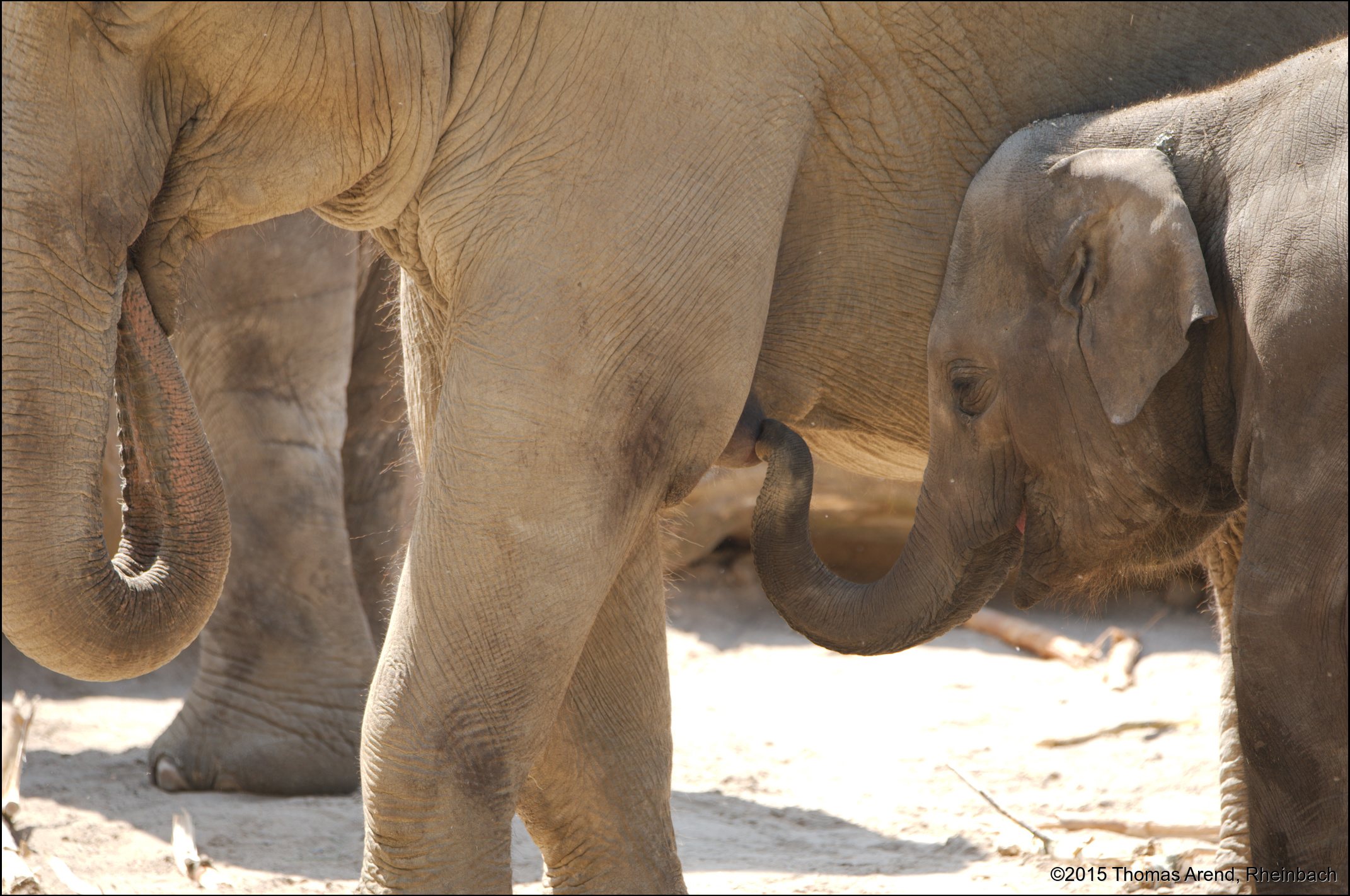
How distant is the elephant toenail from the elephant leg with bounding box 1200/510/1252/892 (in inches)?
96.2

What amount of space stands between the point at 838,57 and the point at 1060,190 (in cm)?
40

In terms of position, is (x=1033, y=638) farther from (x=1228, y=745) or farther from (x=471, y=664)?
(x=471, y=664)

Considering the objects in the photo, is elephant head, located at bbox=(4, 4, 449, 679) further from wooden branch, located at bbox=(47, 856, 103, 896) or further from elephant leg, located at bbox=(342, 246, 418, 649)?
elephant leg, located at bbox=(342, 246, 418, 649)

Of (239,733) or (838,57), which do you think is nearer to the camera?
(838,57)

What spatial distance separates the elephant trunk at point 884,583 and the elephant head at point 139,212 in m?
0.82

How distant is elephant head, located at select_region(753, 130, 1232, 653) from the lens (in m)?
2.22

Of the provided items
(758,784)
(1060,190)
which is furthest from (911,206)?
(758,784)

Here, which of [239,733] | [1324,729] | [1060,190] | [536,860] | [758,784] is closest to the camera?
[1324,729]

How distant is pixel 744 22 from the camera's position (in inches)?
87.7

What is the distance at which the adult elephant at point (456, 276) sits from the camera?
6.39ft

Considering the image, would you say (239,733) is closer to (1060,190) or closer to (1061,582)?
(1061,582)

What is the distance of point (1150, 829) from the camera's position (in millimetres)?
3480

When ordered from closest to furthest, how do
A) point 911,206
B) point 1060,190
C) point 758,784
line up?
1. point 1060,190
2. point 911,206
3. point 758,784

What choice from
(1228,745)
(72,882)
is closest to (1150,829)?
(1228,745)
